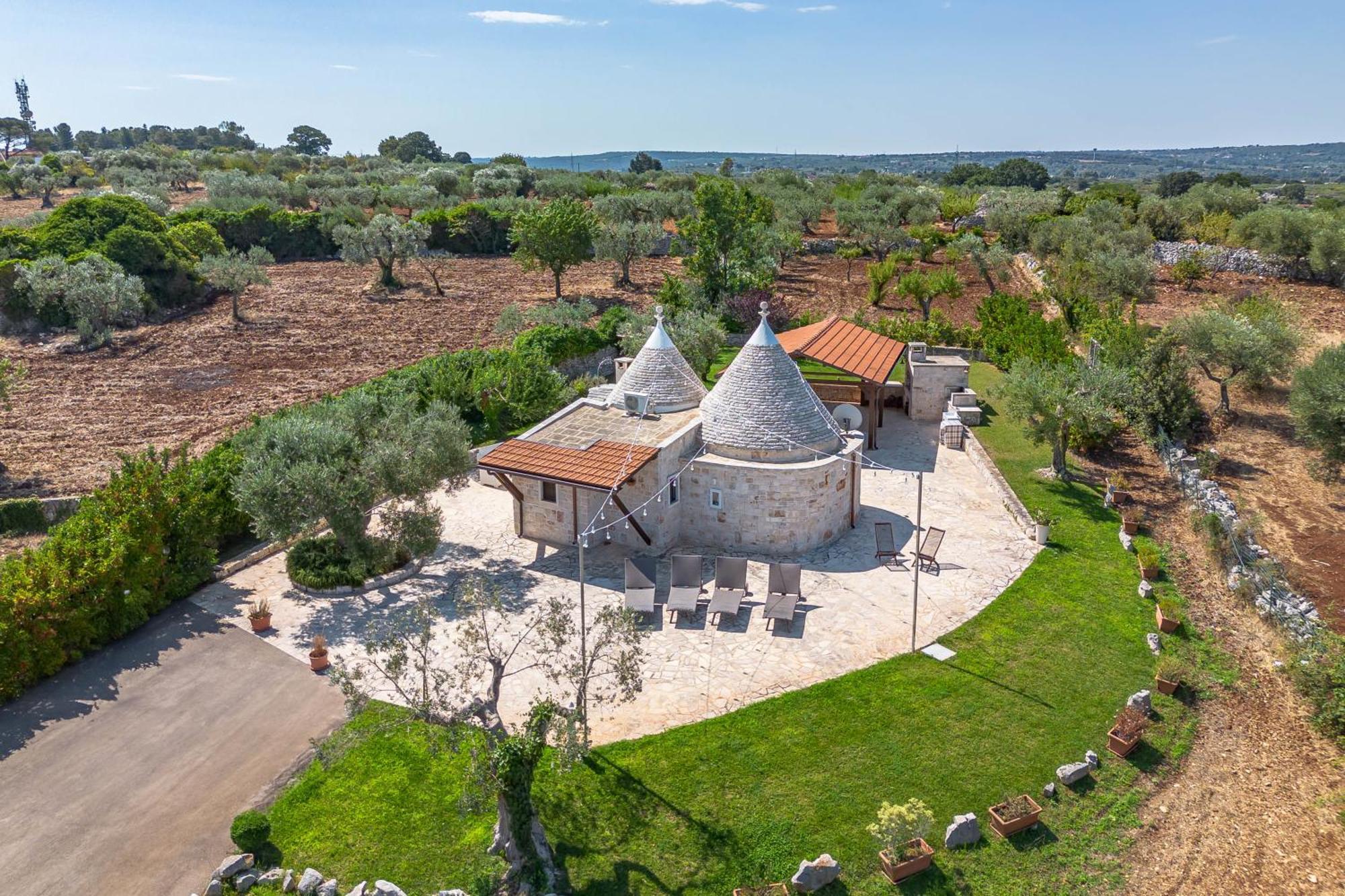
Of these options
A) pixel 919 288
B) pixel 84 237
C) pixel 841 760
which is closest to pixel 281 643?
pixel 841 760

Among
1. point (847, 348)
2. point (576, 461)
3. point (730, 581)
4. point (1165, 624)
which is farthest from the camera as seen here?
point (847, 348)

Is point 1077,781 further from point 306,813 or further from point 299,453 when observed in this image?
point 299,453

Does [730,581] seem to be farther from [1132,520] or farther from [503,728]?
[1132,520]

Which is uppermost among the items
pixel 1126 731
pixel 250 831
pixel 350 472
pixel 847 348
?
pixel 847 348

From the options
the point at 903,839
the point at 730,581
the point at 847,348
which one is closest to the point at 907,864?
the point at 903,839

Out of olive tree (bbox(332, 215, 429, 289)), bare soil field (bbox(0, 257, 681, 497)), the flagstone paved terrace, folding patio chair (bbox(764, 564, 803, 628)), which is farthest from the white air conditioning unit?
olive tree (bbox(332, 215, 429, 289))

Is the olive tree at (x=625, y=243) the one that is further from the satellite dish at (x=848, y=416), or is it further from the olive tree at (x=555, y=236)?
the satellite dish at (x=848, y=416)
